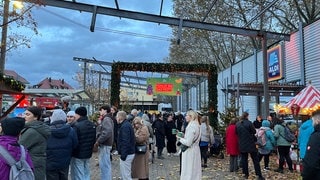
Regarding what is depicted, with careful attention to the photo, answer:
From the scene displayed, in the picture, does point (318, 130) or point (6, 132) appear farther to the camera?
point (318, 130)

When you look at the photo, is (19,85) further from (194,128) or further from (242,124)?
(242,124)

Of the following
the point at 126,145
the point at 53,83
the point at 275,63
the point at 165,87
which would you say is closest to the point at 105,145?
the point at 126,145

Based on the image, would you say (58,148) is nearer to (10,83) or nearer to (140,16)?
(10,83)

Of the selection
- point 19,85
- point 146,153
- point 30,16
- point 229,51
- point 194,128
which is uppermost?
point 229,51

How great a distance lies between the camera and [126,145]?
8.27m

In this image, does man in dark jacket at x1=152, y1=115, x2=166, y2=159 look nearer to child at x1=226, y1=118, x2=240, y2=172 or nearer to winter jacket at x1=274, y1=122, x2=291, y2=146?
child at x1=226, y1=118, x2=240, y2=172

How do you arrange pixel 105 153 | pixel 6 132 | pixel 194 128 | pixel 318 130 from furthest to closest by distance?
pixel 105 153 → pixel 194 128 → pixel 318 130 → pixel 6 132

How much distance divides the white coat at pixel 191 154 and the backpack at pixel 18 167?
4.63 m

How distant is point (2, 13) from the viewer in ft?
36.6

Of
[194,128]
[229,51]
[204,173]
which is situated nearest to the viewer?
[194,128]

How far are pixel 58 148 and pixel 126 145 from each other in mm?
2145

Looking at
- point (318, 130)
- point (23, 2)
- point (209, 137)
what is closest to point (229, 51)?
point (209, 137)

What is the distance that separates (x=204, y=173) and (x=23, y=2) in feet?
24.4

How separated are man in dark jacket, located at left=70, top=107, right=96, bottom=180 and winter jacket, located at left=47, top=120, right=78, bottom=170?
779 millimetres
